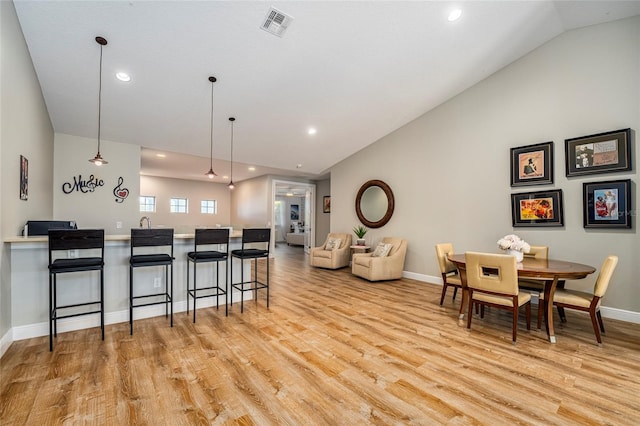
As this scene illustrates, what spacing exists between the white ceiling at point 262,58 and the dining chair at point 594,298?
10.3 ft

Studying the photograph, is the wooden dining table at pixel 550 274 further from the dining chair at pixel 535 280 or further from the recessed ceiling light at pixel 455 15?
the recessed ceiling light at pixel 455 15

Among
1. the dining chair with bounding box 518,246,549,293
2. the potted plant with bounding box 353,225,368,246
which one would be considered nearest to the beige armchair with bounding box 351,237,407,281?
the potted plant with bounding box 353,225,368,246

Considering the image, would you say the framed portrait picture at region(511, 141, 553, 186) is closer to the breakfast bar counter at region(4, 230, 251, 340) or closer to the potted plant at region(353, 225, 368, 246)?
the potted plant at region(353, 225, 368, 246)

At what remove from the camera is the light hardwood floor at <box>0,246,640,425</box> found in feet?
5.83

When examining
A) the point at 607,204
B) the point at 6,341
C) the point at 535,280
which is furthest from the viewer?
the point at 535,280

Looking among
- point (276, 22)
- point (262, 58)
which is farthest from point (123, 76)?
point (276, 22)

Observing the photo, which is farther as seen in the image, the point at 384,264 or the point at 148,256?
the point at 384,264

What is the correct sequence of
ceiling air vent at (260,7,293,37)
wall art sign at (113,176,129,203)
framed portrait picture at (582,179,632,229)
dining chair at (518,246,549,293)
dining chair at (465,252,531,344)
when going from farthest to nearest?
wall art sign at (113,176,129,203)
dining chair at (518,246,549,293)
framed portrait picture at (582,179,632,229)
ceiling air vent at (260,7,293,37)
dining chair at (465,252,531,344)

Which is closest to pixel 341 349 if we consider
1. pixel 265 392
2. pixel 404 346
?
pixel 404 346

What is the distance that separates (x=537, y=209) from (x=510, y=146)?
108cm

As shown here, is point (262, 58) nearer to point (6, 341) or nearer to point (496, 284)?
point (496, 284)

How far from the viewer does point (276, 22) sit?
3078mm

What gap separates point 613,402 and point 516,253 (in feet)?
5.56

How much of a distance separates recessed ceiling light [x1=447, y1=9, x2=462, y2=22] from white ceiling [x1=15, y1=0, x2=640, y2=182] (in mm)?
76
